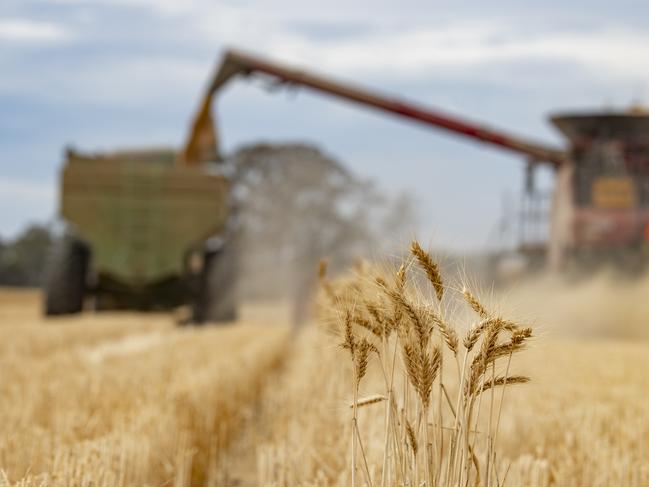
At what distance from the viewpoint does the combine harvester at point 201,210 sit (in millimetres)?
11781

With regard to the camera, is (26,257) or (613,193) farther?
(26,257)

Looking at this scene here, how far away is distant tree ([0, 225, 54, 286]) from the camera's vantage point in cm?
4347

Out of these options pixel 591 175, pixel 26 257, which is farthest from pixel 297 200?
pixel 591 175

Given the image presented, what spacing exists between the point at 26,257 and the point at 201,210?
35.5m

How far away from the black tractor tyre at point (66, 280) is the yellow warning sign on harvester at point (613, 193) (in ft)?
23.7

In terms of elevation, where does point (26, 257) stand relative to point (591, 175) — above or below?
below

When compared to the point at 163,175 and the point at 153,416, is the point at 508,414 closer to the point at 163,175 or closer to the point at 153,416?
the point at 153,416

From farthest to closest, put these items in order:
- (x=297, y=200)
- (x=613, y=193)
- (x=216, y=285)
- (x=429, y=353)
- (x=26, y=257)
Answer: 1. (x=26, y=257)
2. (x=297, y=200)
3. (x=613, y=193)
4. (x=216, y=285)
5. (x=429, y=353)

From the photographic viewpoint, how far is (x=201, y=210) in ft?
39.0

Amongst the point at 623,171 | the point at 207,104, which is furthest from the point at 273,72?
the point at 623,171

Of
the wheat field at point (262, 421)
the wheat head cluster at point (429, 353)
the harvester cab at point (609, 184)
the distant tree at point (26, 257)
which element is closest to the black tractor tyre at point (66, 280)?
the wheat field at point (262, 421)

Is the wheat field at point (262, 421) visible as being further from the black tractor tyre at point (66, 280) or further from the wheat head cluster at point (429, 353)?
the black tractor tyre at point (66, 280)

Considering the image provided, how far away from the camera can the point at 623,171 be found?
13.8 meters

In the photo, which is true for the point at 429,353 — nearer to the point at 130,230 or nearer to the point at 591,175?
the point at 130,230
